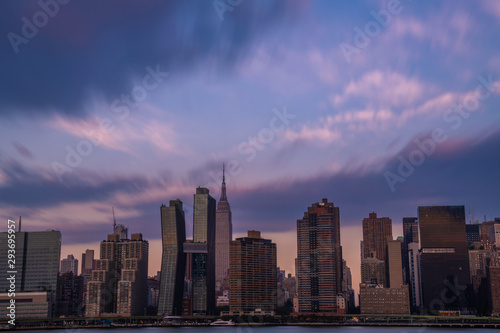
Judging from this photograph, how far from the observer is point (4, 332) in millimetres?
198000

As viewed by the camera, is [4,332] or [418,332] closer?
[418,332]

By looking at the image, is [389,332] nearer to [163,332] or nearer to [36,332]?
[163,332]

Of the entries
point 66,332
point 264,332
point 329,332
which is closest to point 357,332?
point 329,332

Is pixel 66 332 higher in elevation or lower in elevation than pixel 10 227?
lower

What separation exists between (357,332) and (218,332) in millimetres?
41960

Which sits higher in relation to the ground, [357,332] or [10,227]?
[10,227]

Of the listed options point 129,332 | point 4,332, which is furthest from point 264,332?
point 4,332

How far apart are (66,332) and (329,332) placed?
82500mm

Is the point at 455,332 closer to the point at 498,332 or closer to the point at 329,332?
the point at 498,332

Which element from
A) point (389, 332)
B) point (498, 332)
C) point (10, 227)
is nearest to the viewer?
point (10, 227)

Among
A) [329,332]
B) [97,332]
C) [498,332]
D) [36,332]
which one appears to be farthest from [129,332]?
[498,332]

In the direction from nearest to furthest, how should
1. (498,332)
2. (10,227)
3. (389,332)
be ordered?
1. (10,227)
2. (389,332)
3. (498,332)

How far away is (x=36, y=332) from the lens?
622 feet

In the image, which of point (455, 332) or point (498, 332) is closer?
point (455, 332)
